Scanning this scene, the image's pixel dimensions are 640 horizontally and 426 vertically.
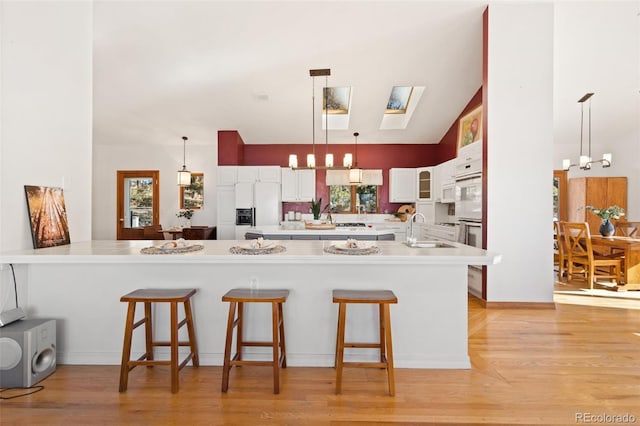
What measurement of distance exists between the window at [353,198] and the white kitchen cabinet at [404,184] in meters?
0.51

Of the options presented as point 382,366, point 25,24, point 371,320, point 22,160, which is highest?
point 25,24

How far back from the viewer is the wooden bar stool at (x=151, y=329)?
213 centimetres

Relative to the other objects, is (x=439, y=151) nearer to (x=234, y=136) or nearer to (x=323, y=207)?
(x=323, y=207)

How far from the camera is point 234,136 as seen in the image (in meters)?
7.03

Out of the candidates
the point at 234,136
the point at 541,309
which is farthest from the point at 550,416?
the point at 234,136

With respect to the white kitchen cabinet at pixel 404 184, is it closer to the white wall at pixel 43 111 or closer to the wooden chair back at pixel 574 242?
the wooden chair back at pixel 574 242

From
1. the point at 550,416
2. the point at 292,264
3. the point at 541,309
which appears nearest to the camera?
the point at 550,416

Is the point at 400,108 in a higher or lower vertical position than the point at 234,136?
higher

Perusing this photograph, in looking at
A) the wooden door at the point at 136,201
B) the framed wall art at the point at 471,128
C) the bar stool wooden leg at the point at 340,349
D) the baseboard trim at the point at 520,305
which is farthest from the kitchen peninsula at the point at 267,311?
the wooden door at the point at 136,201

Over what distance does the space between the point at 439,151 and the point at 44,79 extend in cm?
664

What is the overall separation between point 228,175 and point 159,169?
2.07m

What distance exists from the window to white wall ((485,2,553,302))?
369 centimetres

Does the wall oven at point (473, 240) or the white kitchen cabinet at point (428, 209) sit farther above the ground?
the white kitchen cabinet at point (428, 209)

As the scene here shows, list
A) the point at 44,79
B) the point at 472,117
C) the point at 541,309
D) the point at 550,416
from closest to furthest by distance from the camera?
1. the point at 550,416
2. the point at 44,79
3. the point at 541,309
4. the point at 472,117
